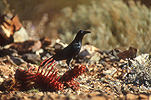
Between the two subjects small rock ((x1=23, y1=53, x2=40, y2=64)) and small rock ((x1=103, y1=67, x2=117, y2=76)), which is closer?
small rock ((x1=103, y1=67, x2=117, y2=76))

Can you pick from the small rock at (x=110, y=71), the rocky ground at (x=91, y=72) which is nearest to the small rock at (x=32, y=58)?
the rocky ground at (x=91, y=72)

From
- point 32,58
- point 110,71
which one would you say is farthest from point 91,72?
point 32,58

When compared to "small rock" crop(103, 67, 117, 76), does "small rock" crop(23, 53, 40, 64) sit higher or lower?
higher

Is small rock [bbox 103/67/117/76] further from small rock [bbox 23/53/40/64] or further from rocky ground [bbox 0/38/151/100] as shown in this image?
small rock [bbox 23/53/40/64]

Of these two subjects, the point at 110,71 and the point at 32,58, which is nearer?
the point at 110,71

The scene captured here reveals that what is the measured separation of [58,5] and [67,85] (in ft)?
25.3

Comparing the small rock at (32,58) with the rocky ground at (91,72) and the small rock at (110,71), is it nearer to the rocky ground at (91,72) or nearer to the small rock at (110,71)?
the rocky ground at (91,72)

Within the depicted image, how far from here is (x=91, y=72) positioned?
3498 millimetres

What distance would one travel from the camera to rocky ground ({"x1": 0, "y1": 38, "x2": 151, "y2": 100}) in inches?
90.7

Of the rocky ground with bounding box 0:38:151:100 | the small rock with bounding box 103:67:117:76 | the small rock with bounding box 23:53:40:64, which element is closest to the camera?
the rocky ground with bounding box 0:38:151:100

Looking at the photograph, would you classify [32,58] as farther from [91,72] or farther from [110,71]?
[110,71]

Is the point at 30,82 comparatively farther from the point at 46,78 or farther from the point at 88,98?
the point at 88,98

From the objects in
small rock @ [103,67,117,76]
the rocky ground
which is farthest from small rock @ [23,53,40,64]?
small rock @ [103,67,117,76]

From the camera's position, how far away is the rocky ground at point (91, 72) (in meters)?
2.30
